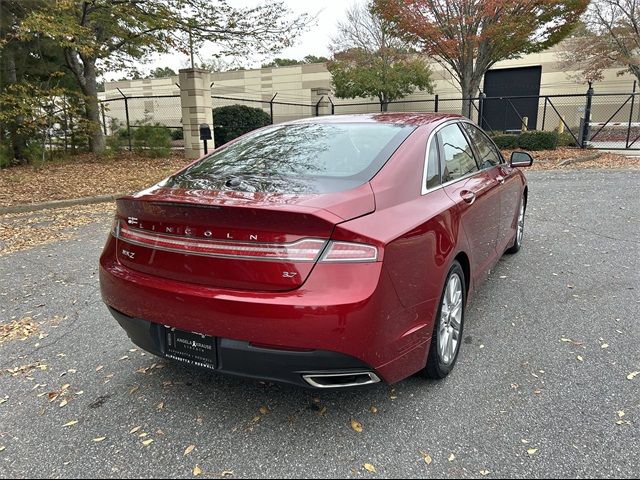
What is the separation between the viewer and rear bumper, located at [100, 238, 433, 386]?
214 cm

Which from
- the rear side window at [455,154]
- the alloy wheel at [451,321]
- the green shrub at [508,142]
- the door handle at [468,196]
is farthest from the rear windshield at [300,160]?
the green shrub at [508,142]

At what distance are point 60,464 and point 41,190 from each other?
882 centimetres

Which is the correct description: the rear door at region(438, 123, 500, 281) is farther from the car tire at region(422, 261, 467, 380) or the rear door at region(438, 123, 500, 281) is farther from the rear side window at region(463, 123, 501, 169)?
the car tire at region(422, 261, 467, 380)

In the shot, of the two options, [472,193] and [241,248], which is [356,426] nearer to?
[241,248]

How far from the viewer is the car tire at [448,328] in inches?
108

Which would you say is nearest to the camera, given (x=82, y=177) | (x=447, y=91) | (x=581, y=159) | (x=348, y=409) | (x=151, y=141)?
(x=348, y=409)

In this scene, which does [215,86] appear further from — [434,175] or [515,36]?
[434,175]

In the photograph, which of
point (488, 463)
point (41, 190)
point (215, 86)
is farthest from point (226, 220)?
point (215, 86)

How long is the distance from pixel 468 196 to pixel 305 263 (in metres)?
1.58

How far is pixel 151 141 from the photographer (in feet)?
50.0

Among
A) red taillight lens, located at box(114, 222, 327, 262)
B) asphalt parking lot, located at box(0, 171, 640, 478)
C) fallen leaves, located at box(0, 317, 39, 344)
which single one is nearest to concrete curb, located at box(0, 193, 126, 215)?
asphalt parking lot, located at box(0, 171, 640, 478)

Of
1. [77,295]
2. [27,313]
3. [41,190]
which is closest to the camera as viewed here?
[27,313]

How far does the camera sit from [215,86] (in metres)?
38.9

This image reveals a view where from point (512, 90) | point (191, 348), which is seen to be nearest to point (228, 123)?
point (191, 348)
